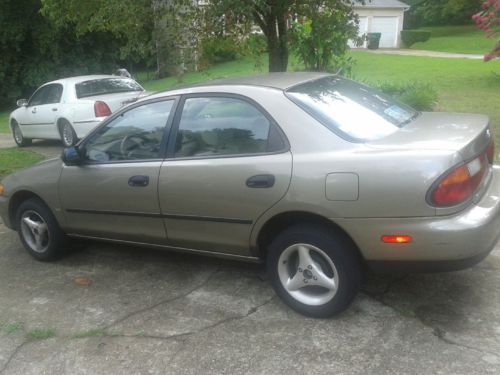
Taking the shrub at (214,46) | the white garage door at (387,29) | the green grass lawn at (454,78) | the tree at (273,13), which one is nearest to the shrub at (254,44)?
the shrub at (214,46)

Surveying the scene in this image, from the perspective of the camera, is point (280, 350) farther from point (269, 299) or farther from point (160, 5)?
point (160, 5)

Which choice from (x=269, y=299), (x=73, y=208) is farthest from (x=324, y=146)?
(x=73, y=208)

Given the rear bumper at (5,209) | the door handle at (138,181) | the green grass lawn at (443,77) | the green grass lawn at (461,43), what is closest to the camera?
the door handle at (138,181)

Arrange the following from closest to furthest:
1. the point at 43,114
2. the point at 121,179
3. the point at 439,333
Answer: the point at 439,333 < the point at 121,179 < the point at 43,114

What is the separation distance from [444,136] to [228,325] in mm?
1833

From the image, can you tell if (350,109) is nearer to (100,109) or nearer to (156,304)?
(156,304)

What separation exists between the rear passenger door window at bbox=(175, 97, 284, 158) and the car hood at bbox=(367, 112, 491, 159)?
2.37 ft

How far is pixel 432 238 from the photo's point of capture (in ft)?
10.1

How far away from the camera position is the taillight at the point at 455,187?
3.05 metres

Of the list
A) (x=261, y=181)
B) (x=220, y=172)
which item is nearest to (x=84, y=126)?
(x=220, y=172)

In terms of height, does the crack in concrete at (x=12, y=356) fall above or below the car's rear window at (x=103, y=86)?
below

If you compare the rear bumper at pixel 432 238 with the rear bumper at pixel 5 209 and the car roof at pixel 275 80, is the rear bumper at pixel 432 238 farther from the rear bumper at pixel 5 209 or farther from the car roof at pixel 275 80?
the rear bumper at pixel 5 209

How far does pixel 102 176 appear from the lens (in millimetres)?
4324

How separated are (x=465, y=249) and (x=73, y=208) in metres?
3.05
